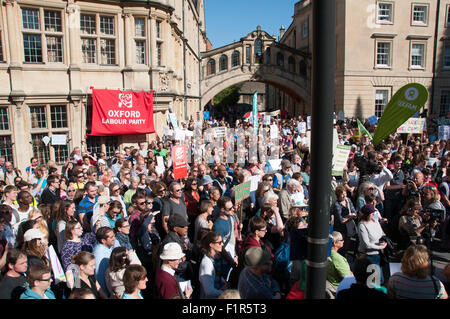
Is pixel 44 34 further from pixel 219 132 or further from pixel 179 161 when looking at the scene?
pixel 179 161

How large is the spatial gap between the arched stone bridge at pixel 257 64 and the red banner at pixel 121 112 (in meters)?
20.2

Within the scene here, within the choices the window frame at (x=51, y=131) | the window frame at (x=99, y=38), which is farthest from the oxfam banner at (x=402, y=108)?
the window frame at (x=51, y=131)

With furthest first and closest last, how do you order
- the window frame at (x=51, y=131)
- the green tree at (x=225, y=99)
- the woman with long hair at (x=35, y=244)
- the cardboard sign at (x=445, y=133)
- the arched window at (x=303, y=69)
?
the green tree at (x=225, y=99) → the arched window at (x=303, y=69) → the cardboard sign at (x=445, y=133) → the window frame at (x=51, y=131) → the woman with long hair at (x=35, y=244)

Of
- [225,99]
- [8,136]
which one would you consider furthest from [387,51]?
[225,99]

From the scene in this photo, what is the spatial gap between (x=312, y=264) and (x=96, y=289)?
2.83 meters

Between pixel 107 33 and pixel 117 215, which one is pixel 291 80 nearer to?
pixel 107 33

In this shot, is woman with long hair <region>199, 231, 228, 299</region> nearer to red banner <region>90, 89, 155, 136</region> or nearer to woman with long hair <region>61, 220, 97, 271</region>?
woman with long hair <region>61, 220, 97, 271</region>

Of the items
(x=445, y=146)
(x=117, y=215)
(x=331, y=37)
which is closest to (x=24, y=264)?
(x=117, y=215)

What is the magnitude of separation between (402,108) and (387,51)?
22974mm

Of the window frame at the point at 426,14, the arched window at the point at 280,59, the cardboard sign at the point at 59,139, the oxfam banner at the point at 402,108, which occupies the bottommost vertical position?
the cardboard sign at the point at 59,139

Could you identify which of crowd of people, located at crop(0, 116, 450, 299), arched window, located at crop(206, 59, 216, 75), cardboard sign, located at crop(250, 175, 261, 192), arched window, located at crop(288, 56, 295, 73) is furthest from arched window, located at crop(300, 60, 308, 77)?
cardboard sign, located at crop(250, 175, 261, 192)

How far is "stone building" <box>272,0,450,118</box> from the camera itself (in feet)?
→ 90.7

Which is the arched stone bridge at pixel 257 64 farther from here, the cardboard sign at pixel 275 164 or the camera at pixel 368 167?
the camera at pixel 368 167

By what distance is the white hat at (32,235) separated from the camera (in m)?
4.36
